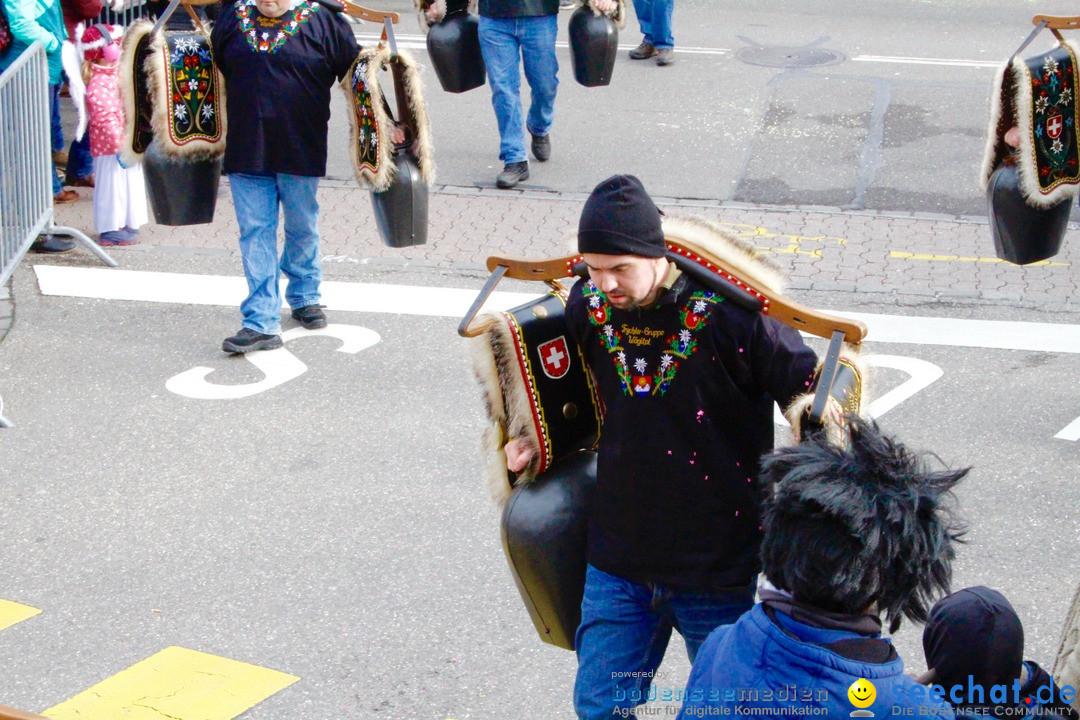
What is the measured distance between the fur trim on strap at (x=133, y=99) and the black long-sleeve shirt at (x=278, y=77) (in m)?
0.38

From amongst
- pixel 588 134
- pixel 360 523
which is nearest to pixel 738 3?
pixel 588 134

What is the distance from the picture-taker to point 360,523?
5445mm

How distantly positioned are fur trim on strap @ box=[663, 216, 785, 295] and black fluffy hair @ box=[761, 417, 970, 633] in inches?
25.5

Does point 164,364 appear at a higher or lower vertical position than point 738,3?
lower

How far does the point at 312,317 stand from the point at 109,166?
2.03 metres

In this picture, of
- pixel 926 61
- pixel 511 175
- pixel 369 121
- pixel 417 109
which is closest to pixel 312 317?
pixel 369 121

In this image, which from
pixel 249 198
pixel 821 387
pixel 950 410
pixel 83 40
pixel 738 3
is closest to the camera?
pixel 821 387

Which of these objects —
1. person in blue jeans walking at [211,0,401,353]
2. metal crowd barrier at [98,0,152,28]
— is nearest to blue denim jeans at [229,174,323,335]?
person in blue jeans walking at [211,0,401,353]

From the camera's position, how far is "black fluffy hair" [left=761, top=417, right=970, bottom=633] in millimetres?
2541

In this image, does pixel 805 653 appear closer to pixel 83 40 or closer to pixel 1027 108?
pixel 1027 108

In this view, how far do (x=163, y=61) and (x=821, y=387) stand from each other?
4.59 metres

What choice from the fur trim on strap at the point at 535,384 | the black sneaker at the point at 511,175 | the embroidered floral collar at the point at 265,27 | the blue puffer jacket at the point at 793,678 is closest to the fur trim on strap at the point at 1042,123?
the fur trim on strap at the point at 535,384

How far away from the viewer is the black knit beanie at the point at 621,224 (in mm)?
3141

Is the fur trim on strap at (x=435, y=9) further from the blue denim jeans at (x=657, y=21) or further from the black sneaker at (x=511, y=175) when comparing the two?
the blue denim jeans at (x=657, y=21)
